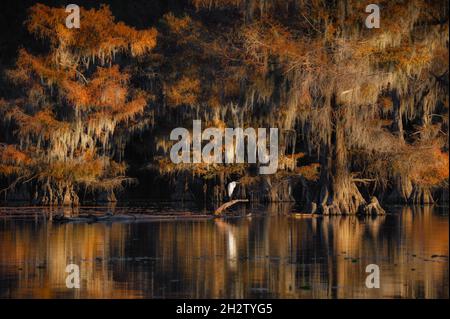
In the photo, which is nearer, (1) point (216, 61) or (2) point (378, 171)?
(2) point (378, 171)

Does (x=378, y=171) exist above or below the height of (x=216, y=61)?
below

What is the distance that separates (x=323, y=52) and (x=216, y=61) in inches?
255

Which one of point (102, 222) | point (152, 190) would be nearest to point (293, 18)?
point (102, 222)

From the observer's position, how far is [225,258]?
50.5 ft

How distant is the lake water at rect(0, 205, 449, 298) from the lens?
11.8 m

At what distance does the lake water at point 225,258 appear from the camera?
11828 millimetres

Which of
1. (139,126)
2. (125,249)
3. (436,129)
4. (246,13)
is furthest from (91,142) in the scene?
(125,249)

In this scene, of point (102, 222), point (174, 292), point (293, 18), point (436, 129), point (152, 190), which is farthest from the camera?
point (152, 190)

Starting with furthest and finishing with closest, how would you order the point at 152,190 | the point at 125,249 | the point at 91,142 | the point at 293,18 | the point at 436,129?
1. the point at 152,190
2. the point at 91,142
3. the point at 436,129
4. the point at 293,18
5. the point at 125,249

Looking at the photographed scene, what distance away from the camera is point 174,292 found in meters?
11.6

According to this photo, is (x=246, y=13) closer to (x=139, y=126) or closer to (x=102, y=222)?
(x=102, y=222)

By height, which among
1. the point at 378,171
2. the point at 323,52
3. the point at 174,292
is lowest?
the point at 174,292

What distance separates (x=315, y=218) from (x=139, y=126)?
1414 centimetres

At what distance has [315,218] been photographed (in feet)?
87.0
